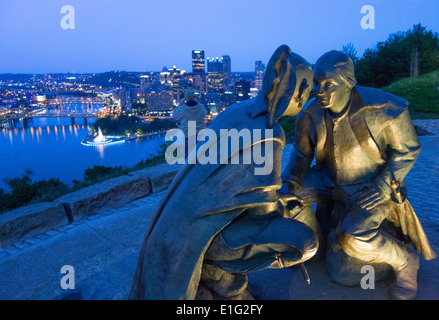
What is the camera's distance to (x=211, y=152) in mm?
1988

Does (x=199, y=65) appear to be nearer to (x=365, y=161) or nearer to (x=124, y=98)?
(x=124, y=98)

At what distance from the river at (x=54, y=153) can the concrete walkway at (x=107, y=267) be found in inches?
216

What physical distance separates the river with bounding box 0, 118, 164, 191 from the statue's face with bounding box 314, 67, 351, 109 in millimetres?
7851

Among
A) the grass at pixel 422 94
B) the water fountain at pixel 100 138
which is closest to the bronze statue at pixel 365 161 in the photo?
the grass at pixel 422 94

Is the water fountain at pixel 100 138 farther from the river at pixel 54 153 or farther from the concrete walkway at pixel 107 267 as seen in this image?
the concrete walkway at pixel 107 267

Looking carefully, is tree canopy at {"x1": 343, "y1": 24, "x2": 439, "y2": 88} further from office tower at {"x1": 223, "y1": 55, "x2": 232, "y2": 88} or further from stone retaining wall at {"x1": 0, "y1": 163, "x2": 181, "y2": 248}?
office tower at {"x1": 223, "y1": 55, "x2": 232, "y2": 88}

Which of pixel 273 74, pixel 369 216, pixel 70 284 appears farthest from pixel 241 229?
pixel 70 284

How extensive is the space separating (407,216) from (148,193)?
438 centimetres

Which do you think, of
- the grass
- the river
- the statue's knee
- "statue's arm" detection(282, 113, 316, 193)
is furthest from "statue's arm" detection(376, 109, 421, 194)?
the grass

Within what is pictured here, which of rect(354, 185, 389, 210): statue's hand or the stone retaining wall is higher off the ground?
rect(354, 185, 389, 210): statue's hand

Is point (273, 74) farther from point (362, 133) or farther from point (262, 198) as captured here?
point (362, 133)

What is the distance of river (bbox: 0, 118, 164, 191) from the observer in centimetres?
1767

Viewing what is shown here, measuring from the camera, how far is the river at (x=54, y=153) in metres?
17.7

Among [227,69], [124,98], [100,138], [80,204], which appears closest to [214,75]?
[227,69]
